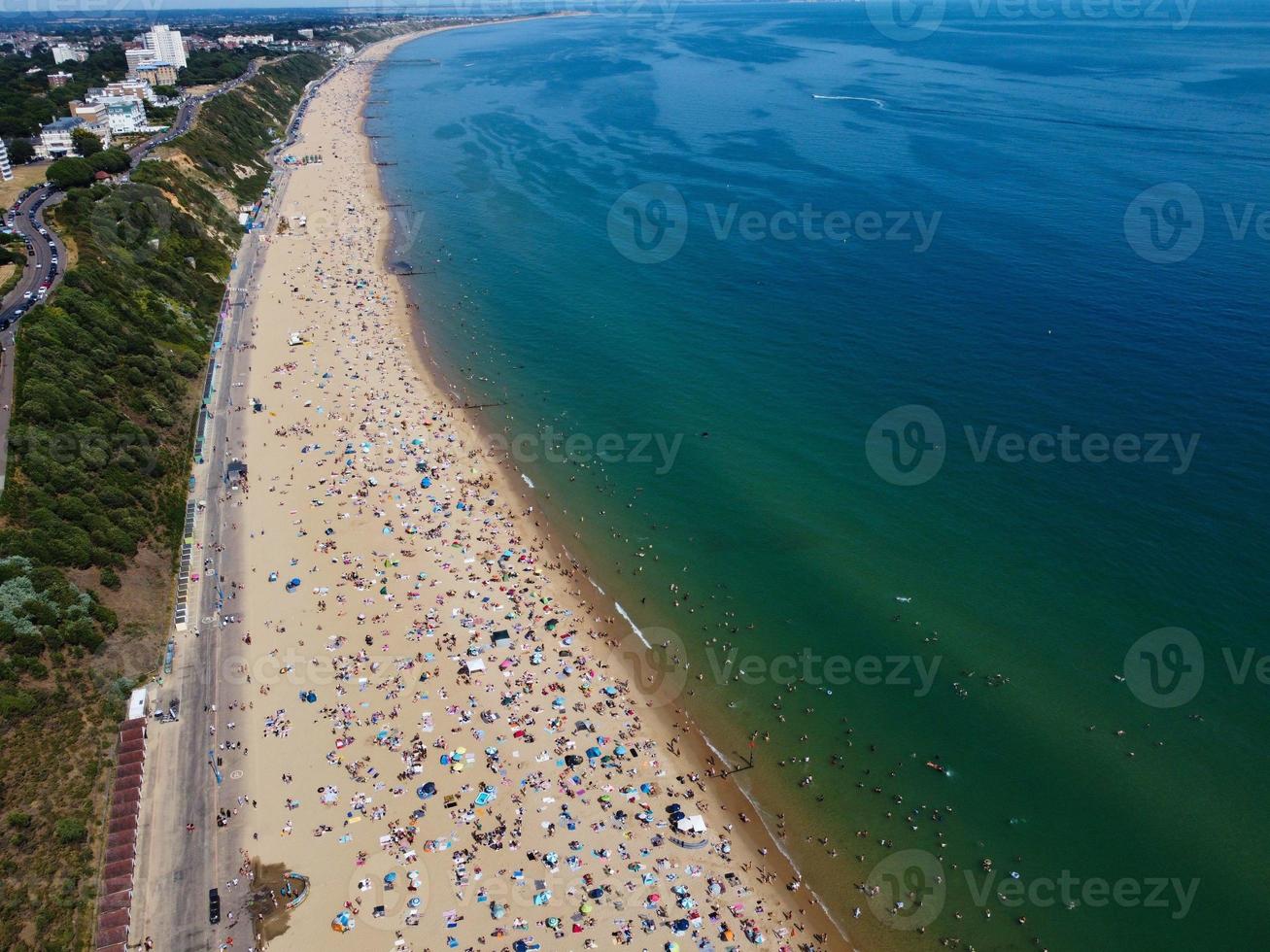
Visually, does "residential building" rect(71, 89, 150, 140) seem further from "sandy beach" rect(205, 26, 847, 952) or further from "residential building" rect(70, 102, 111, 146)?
"sandy beach" rect(205, 26, 847, 952)

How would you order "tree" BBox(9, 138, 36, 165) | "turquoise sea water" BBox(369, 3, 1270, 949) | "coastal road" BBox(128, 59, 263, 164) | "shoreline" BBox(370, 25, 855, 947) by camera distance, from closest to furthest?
"shoreline" BBox(370, 25, 855, 947) < "turquoise sea water" BBox(369, 3, 1270, 949) < "tree" BBox(9, 138, 36, 165) < "coastal road" BBox(128, 59, 263, 164)

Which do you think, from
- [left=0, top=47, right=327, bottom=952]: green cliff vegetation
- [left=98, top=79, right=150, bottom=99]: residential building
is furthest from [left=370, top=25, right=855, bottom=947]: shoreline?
[left=98, top=79, right=150, bottom=99]: residential building

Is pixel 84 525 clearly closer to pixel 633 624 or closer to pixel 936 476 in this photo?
pixel 633 624

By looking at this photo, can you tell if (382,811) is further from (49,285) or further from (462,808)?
(49,285)

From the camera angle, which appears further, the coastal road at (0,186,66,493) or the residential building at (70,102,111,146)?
the residential building at (70,102,111,146)

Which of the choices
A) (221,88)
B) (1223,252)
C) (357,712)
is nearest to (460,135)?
(221,88)
